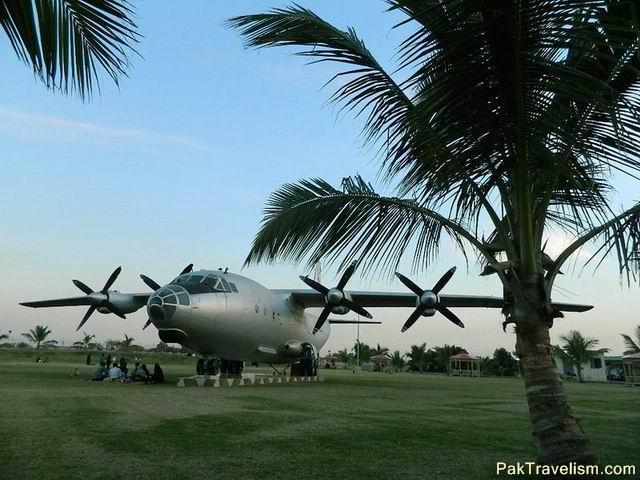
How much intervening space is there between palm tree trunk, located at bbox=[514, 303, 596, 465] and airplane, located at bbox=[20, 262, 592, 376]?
29.0ft

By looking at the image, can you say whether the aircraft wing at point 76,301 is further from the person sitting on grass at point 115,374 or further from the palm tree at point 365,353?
the palm tree at point 365,353

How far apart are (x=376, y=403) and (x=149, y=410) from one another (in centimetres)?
579

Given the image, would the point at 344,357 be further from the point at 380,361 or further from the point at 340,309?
the point at 340,309

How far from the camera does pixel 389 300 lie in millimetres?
25719

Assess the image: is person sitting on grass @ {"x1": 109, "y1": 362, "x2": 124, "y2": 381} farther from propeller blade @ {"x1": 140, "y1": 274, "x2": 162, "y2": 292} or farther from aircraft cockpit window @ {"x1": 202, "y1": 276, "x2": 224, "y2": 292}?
aircraft cockpit window @ {"x1": 202, "y1": 276, "x2": 224, "y2": 292}

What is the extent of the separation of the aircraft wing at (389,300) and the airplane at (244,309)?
0.16ft

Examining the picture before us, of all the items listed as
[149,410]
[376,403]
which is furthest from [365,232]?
[376,403]

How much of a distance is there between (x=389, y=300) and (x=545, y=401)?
21314 millimetres

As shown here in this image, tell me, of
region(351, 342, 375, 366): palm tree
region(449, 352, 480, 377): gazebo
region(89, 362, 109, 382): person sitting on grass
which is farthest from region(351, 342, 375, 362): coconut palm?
region(89, 362, 109, 382): person sitting on grass

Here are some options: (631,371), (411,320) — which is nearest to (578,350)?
(631,371)

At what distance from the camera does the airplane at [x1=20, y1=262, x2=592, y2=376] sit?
56.2 feet

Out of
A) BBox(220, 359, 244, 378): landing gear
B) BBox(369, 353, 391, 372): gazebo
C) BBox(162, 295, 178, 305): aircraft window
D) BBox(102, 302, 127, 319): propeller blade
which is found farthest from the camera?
BBox(369, 353, 391, 372): gazebo

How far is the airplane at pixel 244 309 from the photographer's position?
1714 centimetres

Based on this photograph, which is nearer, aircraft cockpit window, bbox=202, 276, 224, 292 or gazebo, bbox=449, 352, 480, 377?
aircraft cockpit window, bbox=202, 276, 224, 292
